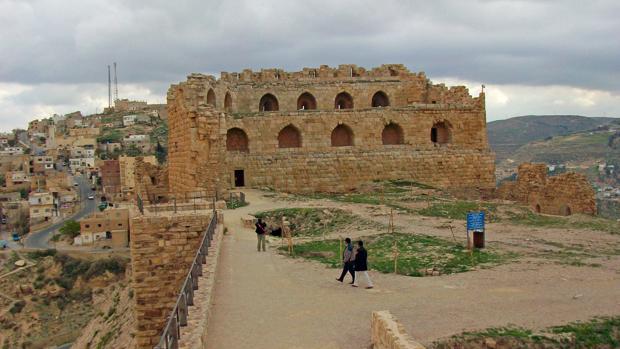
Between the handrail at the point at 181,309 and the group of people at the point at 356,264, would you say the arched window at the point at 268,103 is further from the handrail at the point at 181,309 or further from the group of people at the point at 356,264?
the group of people at the point at 356,264

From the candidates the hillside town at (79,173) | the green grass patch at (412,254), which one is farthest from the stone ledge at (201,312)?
the hillside town at (79,173)

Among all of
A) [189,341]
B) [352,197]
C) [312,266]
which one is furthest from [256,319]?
[352,197]

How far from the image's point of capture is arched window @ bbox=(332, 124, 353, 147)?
27.6m

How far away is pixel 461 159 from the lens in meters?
28.7

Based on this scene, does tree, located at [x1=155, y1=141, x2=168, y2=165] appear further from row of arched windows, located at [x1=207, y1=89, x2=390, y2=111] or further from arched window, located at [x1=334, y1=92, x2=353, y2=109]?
arched window, located at [x1=334, y1=92, x2=353, y2=109]

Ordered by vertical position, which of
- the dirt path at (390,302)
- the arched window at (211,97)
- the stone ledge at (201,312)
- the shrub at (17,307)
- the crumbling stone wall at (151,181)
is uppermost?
the arched window at (211,97)

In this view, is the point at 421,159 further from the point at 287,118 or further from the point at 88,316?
the point at 88,316

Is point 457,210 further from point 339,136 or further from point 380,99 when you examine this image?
point 380,99

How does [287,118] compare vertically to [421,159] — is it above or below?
above

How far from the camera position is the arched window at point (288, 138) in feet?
88.9

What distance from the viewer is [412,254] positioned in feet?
42.9

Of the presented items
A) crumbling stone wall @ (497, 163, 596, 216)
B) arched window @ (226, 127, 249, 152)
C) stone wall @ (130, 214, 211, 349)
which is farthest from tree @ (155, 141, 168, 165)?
stone wall @ (130, 214, 211, 349)

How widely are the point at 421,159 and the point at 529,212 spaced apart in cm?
857

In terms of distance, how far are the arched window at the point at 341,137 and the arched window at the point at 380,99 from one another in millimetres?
5472
